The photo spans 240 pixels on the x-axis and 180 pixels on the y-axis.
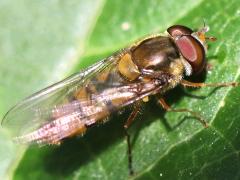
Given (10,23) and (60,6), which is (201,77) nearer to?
(60,6)

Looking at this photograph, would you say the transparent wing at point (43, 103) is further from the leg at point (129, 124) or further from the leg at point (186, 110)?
the leg at point (186, 110)

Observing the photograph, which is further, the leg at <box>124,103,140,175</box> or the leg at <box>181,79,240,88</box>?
the leg at <box>124,103,140,175</box>

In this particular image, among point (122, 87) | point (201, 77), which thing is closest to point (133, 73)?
point (122, 87)

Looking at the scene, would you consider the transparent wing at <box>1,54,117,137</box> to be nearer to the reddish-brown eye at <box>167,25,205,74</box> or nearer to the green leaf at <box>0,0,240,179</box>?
the green leaf at <box>0,0,240,179</box>

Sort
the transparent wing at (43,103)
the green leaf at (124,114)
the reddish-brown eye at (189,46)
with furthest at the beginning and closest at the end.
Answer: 1. the transparent wing at (43,103)
2. the reddish-brown eye at (189,46)
3. the green leaf at (124,114)

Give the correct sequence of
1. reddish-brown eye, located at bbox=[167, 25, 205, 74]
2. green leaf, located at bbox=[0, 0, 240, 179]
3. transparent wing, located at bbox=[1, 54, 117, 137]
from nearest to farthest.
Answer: green leaf, located at bbox=[0, 0, 240, 179], reddish-brown eye, located at bbox=[167, 25, 205, 74], transparent wing, located at bbox=[1, 54, 117, 137]

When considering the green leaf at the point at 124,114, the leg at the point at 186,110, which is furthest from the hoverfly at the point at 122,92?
the green leaf at the point at 124,114

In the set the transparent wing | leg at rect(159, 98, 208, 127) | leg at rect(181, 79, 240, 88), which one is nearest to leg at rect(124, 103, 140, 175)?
leg at rect(159, 98, 208, 127)
